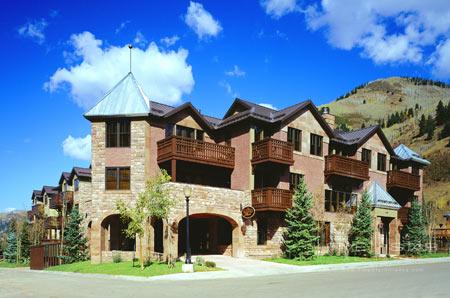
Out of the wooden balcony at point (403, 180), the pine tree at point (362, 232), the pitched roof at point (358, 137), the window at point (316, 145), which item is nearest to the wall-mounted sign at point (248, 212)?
the window at point (316, 145)

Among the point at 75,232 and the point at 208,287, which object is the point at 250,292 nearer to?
the point at 208,287

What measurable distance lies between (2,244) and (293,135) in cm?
4361

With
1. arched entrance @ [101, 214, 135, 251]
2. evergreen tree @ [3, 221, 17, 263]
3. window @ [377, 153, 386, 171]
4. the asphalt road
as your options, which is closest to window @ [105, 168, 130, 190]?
arched entrance @ [101, 214, 135, 251]

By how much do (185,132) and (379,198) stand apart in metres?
17.3

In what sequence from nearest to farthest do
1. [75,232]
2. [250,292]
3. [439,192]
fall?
[250,292] < [75,232] < [439,192]

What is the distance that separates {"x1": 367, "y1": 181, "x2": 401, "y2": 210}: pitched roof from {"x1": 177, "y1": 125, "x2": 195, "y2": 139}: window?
52.0ft

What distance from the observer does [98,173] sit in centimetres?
3216

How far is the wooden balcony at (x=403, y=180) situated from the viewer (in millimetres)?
43406

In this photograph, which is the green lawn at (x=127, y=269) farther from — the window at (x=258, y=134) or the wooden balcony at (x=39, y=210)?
the wooden balcony at (x=39, y=210)

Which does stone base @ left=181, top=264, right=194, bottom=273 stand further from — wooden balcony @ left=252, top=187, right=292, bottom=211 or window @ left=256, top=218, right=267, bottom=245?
window @ left=256, top=218, right=267, bottom=245

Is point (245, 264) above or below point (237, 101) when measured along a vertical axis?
below

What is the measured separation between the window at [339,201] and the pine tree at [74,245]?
18.8 m

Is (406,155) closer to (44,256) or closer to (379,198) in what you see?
(379,198)

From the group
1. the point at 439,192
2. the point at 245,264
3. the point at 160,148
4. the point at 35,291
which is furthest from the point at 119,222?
the point at 439,192
